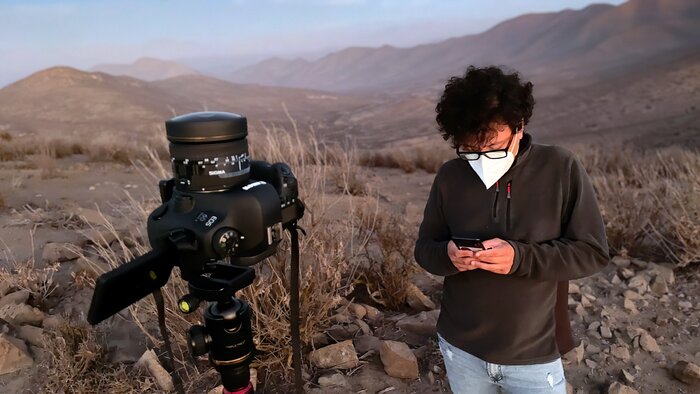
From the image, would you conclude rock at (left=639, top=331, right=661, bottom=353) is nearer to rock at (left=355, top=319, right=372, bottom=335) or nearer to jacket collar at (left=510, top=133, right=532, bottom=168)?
rock at (left=355, top=319, right=372, bottom=335)

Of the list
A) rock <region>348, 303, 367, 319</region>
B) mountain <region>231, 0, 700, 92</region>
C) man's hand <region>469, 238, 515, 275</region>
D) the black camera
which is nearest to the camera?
the black camera

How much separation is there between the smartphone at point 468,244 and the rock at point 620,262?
2.76 m

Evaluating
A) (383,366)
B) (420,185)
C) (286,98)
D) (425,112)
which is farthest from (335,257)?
(286,98)

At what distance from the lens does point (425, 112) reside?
2906 cm

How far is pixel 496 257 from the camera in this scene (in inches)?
56.1

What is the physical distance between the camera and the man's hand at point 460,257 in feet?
4.76

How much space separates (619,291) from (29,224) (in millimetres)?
4979

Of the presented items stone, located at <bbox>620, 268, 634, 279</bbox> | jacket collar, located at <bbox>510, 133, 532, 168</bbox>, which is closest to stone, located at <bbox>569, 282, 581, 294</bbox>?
stone, located at <bbox>620, 268, 634, 279</bbox>

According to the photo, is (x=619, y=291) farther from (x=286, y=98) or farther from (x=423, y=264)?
(x=286, y=98)

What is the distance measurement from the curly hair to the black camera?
0.58 metres

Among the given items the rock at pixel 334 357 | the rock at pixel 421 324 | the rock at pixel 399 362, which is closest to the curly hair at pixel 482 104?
the rock at pixel 399 362

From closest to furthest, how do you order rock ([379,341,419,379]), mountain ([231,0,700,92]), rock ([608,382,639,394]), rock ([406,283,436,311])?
rock ([608,382,639,394])
rock ([379,341,419,379])
rock ([406,283,436,311])
mountain ([231,0,700,92])

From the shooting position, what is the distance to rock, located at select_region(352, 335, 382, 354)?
8.84ft

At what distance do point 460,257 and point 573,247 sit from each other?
13.7 inches
